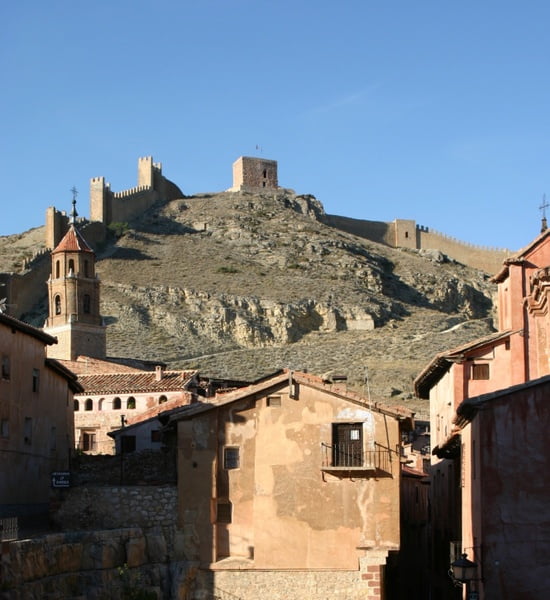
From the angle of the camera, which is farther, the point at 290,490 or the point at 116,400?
the point at 116,400

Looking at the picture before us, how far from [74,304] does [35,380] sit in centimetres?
4544

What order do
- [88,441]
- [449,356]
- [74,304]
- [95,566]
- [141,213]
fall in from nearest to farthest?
[95,566]
[449,356]
[88,441]
[74,304]
[141,213]

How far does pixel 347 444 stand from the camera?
3550 centimetres

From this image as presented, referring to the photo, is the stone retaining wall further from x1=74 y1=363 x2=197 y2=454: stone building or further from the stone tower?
the stone tower

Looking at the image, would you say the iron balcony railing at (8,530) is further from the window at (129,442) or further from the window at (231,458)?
the window at (129,442)

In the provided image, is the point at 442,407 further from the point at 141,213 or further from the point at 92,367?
the point at 141,213

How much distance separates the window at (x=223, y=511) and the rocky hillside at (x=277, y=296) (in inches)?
1776

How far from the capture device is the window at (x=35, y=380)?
40781mm

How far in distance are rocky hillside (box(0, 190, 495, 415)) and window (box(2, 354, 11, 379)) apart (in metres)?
45.2

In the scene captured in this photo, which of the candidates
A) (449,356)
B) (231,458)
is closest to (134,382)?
(449,356)

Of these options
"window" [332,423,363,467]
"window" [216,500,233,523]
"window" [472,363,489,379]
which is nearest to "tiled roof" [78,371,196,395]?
"window" [472,363,489,379]

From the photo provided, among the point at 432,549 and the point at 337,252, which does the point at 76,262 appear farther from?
the point at 337,252

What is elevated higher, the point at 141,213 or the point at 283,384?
the point at 141,213

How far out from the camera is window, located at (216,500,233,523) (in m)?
35.6
